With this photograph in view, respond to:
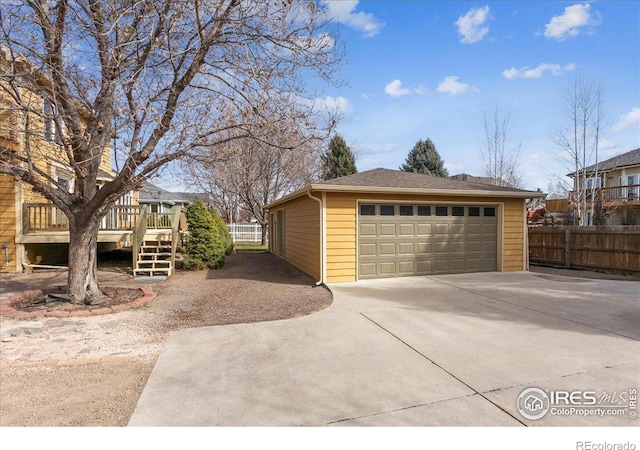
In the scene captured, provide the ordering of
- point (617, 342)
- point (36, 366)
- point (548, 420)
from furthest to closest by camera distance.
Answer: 1. point (617, 342)
2. point (36, 366)
3. point (548, 420)

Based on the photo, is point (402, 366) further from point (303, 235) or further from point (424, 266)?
point (303, 235)

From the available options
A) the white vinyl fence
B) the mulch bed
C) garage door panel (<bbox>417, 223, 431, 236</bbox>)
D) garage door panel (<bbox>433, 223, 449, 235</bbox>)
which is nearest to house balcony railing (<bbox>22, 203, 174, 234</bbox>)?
the mulch bed

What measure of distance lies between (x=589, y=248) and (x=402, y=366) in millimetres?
10355

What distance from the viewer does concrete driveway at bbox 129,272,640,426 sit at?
2.54 metres

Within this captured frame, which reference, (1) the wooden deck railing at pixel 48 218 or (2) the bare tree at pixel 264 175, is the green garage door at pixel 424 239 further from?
(2) the bare tree at pixel 264 175

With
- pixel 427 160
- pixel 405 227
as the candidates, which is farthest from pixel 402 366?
pixel 427 160

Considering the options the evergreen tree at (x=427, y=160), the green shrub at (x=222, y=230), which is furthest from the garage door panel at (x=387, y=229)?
the evergreen tree at (x=427, y=160)

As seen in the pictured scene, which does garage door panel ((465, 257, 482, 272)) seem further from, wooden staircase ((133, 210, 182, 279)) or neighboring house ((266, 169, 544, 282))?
wooden staircase ((133, 210, 182, 279))

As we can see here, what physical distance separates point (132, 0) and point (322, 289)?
612 centimetres

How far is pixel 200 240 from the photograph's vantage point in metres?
10.6

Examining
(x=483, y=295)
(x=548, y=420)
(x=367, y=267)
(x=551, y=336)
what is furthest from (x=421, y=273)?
(x=548, y=420)

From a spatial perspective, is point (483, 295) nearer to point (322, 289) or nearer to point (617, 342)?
point (617, 342)

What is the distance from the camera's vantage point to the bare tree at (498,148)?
791 inches

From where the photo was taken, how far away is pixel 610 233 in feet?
32.1
